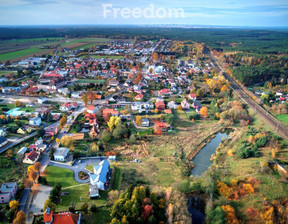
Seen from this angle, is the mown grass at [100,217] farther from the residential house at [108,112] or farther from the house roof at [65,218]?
the residential house at [108,112]

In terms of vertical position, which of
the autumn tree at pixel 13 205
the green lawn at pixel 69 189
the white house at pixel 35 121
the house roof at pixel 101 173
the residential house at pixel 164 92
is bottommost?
the green lawn at pixel 69 189

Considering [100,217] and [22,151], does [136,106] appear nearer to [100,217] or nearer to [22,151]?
[22,151]

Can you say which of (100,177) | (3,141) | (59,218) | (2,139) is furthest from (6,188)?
(2,139)

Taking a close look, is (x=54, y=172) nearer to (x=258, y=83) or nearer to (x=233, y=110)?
(x=233, y=110)

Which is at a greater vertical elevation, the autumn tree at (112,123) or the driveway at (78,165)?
the autumn tree at (112,123)

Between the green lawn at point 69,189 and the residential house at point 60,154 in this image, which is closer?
the green lawn at point 69,189

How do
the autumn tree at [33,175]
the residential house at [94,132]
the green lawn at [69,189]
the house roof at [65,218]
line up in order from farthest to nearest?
the residential house at [94,132] → the autumn tree at [33,175] → the green lawn at [69,189] → the house roof at [65,218]

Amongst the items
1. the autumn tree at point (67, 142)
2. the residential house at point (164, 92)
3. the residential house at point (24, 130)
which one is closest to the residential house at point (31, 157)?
the autumn tree at point (67, 142)

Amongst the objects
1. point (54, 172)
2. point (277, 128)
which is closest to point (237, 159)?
point (277, 128)
